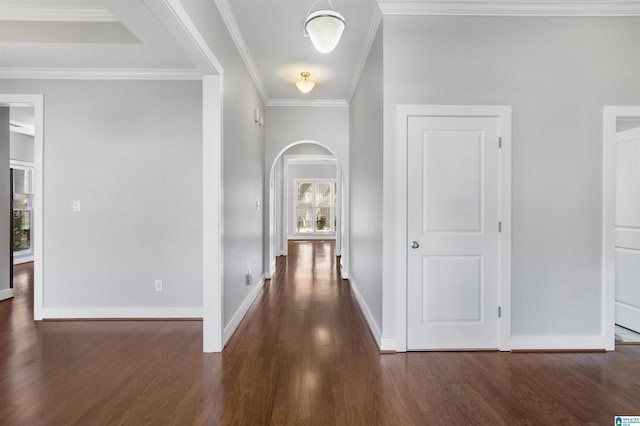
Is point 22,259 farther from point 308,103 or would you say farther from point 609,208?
point 609,208

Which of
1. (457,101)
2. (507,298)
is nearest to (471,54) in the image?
(457,101)

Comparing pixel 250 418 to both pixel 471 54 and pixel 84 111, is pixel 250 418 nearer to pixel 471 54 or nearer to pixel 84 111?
pixel 471 54

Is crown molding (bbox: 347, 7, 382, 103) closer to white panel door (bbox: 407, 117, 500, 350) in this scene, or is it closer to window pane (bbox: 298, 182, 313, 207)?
white panel door (bbox: 407, 117, 500, 350)

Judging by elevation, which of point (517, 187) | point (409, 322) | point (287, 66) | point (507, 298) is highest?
point (287, 66)

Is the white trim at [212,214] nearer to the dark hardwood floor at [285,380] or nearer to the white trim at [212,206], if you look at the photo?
the white trim at [212,206]

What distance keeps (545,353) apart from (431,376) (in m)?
1.17

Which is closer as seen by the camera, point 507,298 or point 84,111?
point 507,298

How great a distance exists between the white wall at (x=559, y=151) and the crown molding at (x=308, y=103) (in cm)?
279

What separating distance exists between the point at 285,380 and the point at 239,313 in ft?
4.24

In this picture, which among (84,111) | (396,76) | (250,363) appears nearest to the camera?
(250,363)

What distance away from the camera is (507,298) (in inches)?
106

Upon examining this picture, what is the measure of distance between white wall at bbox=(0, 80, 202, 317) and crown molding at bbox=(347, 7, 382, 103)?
1902mm

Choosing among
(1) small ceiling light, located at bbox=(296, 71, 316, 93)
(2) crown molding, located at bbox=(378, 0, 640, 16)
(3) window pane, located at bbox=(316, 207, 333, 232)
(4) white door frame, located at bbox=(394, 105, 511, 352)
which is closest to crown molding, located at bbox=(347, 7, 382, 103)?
(2) crown molding, located at bbox=(378, 0, 640, 16)

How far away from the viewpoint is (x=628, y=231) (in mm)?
3217
